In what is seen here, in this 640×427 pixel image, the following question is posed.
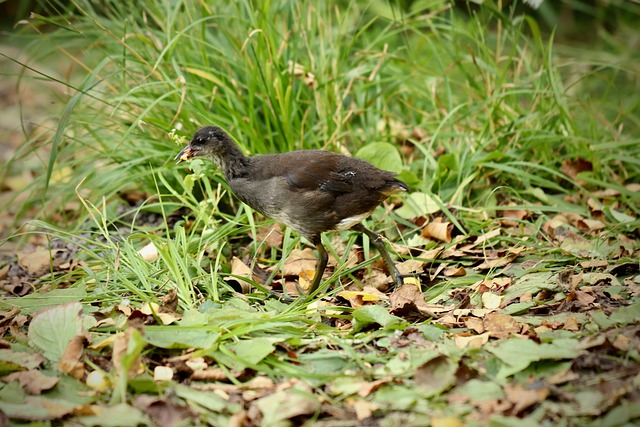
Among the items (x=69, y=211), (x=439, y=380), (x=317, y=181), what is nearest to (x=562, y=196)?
(x=317, y=181)

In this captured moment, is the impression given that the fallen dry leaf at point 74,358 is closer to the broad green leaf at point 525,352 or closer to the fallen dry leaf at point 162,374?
the fallen dry leaf at point 162,374

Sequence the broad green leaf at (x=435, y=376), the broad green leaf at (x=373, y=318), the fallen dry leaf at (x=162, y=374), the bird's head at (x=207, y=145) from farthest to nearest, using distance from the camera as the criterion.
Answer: the bird's head at (x=207, y=145), the broad green leaf at (x=373, y=318), the fallen dry leaf at (x=162, y=374), the broad green leaf at (x=435, y=376)

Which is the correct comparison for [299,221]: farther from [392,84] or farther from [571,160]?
[571,160]

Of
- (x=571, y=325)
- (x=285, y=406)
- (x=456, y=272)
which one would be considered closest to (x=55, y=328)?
(x=285, y=406)

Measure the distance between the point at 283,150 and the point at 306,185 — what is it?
0.92 m

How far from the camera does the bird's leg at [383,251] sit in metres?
4.02

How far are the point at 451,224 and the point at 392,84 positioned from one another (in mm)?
1263

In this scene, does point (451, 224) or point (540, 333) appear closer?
point (540, 333)

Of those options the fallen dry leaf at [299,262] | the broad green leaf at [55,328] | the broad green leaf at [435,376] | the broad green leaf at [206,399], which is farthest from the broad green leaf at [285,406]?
the fallen dry leaf at [299,262]

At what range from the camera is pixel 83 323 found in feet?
10.8

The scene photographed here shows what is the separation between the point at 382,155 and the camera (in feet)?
15.4

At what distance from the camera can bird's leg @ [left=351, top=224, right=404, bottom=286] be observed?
4023 mm

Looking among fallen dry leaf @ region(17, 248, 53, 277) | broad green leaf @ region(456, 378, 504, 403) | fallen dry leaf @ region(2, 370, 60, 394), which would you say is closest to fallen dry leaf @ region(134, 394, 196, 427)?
fallen dry leaf @ region(2, 370, 60, 394)

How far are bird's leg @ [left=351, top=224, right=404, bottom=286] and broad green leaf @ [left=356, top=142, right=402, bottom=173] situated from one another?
24.6 inches
